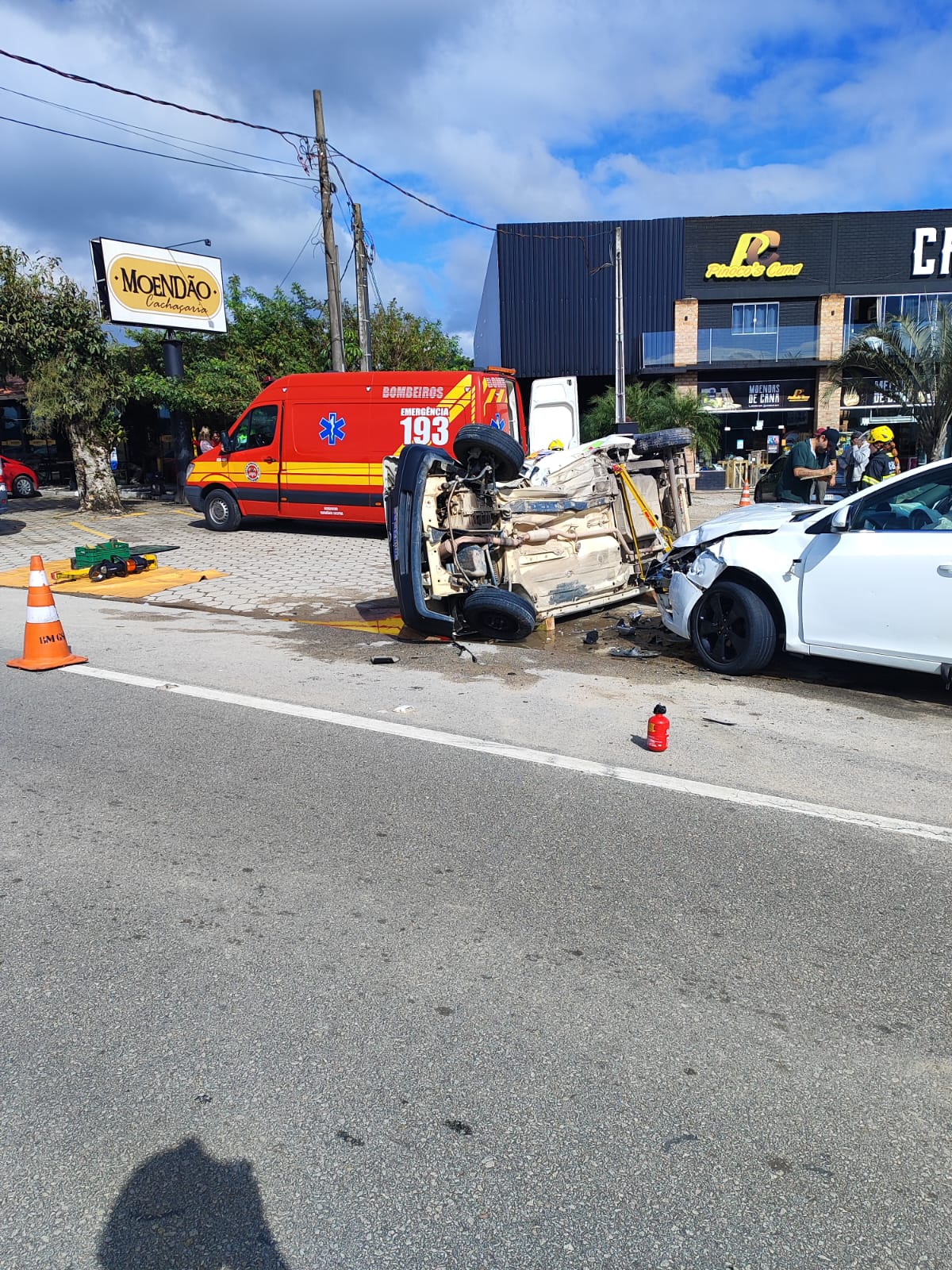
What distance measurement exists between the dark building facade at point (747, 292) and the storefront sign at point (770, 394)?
0.04 meters

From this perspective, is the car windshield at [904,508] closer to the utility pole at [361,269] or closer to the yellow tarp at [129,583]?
the yellow tarp at [129,583]

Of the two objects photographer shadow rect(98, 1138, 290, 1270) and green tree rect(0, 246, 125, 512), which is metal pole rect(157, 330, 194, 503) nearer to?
green tree rect(0, 246, 125, 512)

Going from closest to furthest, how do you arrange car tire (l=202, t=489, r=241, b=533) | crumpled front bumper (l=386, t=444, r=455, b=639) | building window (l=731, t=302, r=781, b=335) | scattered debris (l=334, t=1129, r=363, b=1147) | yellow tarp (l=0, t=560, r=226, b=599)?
scattered debris (l=334, t=1129, r=363, b=1147) → crumpled front bumper (l=386, t=444, r=455, b=639) → yellow tarp (l=0, t=560, r=226, b=599) → car tire (l=202, t=489, r=241, b=533) → building window (l=731, t=302, r=781, b=335)

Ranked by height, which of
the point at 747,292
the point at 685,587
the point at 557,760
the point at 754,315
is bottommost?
the point at 557,760

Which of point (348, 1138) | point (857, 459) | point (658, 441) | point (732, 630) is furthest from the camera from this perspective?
point (857, 459)

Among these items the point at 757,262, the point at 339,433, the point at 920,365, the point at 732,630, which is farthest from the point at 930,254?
the point at 732,630

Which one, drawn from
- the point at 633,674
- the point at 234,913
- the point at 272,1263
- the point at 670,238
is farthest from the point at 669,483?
the point at 670,238

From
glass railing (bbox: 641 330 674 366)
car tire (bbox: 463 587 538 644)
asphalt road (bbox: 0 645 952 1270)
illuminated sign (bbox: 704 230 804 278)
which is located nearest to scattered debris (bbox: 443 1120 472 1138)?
asphalt road (bbox: 0 645 952 1270)

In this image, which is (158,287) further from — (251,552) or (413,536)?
(413,536)

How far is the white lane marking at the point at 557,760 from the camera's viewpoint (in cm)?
432

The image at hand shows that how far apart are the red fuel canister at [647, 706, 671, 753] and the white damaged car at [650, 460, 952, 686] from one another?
176cm

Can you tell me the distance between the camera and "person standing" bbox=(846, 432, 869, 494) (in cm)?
1610

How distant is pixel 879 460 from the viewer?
1556 centimetres

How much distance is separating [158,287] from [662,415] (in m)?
13.2
